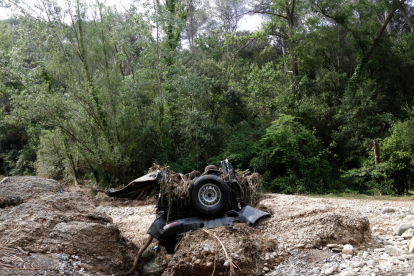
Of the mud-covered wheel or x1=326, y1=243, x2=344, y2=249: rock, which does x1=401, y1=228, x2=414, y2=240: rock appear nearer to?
x1=326, y1=243, x2=344, y2=249: rock

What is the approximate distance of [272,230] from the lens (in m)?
6.04

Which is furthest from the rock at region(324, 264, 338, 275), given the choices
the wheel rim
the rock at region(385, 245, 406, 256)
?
the wheel rim

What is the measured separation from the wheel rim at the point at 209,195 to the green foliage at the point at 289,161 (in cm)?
895

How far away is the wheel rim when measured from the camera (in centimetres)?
650

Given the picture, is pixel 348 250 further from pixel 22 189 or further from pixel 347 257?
pixel 22 189

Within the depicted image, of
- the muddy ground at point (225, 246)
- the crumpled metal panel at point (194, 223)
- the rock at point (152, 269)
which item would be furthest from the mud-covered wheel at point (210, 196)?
the rock at point (152, 269)

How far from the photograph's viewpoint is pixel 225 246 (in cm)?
535

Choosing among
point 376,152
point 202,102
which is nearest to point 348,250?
point 376,152

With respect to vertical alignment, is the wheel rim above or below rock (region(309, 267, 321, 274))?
above

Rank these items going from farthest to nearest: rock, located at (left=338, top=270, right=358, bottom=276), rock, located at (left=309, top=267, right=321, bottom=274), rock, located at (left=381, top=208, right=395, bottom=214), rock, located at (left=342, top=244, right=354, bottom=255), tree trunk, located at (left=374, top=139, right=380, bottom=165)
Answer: tree trunk, located at (left=374, top=139, right=380, bottom=165)
rock, located at (left=381, top=208, right=395, bottom=214)
rock, located at (left=342, top=244, right=354, bottom=255)
rock, located at (left=309, top=267, right=321, bottom=274)
rock, located at (left=338, top=270, right=358, bottom=276)

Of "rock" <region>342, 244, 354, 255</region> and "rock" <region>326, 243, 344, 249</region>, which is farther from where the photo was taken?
"rock" <region>326, 243, 344, 249</region>

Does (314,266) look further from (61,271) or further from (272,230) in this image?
(61,271)

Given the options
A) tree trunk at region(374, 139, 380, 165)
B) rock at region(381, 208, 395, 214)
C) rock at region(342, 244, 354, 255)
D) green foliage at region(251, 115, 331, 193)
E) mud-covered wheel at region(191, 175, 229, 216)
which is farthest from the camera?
green foliage at region(251, 115, 331, 193)

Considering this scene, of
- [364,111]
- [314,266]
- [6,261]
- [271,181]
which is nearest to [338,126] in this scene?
[364,111]
